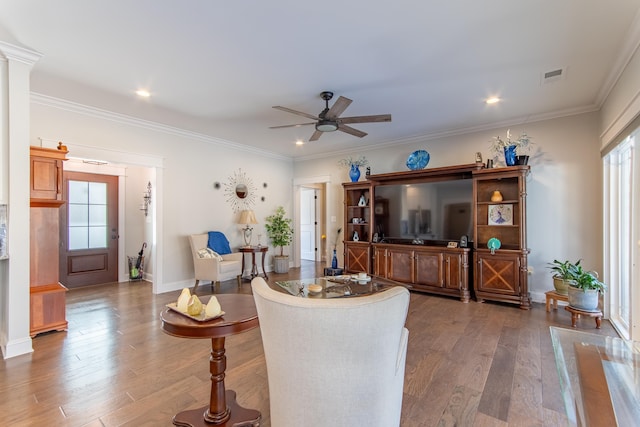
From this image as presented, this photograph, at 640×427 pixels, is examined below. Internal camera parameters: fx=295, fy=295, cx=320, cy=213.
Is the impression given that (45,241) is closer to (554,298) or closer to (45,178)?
(45,178)

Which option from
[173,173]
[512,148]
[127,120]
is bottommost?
[173,173]

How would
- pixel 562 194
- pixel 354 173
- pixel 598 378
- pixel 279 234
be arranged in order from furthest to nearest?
pixel 279 234
pixel 354 173
pixel 562 194
pixel 598 378

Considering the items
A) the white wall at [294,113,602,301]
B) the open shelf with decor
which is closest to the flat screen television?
the open shelf with decor

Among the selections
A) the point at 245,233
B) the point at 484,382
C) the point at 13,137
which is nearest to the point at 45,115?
the point at 13,137

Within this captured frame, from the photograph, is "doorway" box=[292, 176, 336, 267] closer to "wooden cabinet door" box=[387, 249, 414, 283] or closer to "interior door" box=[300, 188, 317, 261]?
"interior door" box=[300, 188, 317, 261]

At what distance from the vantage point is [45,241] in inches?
126

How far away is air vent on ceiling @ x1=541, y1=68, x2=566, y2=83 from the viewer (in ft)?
9.68

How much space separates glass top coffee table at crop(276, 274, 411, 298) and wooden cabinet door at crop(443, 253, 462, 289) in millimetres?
1714

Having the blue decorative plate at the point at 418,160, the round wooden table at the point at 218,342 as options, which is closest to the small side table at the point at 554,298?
the blue decorative plate at the point at 418,160

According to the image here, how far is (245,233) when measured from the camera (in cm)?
598

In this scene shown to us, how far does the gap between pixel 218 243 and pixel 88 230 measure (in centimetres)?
236

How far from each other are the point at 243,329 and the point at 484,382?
6.15ft

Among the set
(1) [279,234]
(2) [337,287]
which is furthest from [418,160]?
(1) [279,234]

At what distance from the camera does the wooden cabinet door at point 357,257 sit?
5.45 metres
